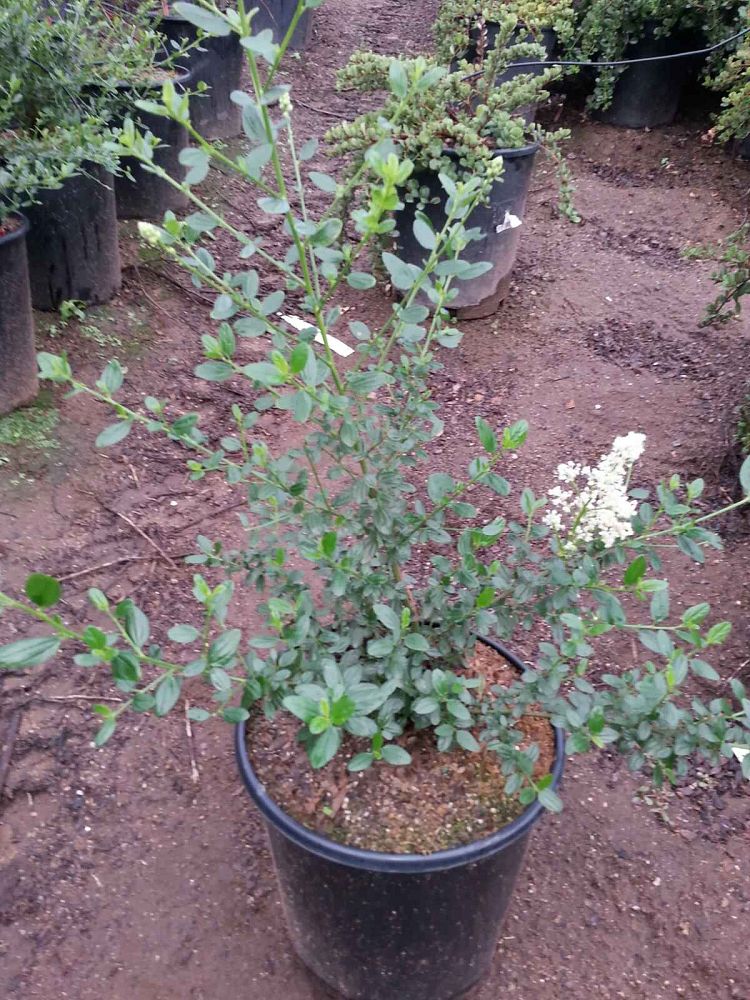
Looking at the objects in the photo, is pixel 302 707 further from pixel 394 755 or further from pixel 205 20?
pixel 205 20

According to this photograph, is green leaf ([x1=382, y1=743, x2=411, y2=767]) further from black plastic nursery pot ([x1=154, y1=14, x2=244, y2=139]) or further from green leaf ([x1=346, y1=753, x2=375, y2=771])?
black plastic nursery pot ([x1=154, y1=14, x2=244, y2=139])

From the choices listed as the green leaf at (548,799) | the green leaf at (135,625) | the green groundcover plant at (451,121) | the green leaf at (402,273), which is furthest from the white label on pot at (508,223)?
the green leaf at (135,625)

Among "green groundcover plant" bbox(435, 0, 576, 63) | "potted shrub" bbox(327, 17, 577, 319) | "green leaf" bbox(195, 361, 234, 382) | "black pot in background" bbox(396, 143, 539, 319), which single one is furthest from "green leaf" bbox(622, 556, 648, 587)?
"green groundcover plant" bbox(435, 0, 576, 63)

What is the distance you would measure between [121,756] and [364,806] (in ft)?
3.01

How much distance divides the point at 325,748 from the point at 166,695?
218 mm

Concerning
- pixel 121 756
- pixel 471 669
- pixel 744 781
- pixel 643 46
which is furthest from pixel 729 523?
pixel 643 46

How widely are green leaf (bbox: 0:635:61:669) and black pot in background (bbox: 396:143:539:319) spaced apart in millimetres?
2781

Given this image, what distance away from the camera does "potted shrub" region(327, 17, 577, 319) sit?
322 cm

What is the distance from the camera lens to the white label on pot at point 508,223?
11.7 ft

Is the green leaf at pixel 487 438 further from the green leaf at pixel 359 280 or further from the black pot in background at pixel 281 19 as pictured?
the black pot in background at pixel 281 19

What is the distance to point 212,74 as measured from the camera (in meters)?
4.79

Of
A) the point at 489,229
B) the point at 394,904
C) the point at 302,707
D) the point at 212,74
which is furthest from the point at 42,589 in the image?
the point at 212,74

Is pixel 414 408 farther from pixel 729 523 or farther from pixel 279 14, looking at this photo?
pixel 279 14

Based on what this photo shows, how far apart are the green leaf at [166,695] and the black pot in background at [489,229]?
2637 mm
